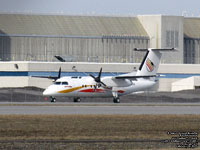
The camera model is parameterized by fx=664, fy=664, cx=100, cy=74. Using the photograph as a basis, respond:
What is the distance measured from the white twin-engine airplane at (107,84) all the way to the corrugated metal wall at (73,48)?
1337 inches

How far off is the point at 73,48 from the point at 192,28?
2773 centimetres

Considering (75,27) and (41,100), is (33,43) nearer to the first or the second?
(75,27)

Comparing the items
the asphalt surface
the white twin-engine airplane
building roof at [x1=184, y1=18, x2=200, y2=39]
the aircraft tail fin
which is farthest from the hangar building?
the asphalt surface

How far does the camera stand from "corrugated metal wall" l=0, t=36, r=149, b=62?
425ft

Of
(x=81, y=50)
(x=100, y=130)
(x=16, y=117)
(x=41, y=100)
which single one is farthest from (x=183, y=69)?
(x=100, y=130)

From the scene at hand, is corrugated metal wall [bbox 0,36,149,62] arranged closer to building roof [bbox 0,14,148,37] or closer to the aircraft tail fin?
building roof [bbox 0,14,148,37]

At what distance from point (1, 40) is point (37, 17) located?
9.73 meters

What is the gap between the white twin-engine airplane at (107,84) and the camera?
8500 cm

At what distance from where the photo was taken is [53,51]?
13225 centimetres

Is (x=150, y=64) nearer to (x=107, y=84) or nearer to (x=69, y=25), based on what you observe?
(x=107, y=84)

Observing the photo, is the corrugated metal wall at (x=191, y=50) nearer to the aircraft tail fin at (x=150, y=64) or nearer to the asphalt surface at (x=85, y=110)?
the aircraft tail fin at (x=150, y=64)

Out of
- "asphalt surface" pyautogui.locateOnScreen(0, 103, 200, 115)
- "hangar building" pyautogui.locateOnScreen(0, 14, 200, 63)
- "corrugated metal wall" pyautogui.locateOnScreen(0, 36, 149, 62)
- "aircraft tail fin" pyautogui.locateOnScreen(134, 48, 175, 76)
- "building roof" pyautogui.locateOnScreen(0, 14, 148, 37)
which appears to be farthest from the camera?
"building roof" pyautogui.locateOnScreen(0, 14, 148, 37)

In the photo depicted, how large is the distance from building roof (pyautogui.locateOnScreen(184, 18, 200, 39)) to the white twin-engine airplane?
48499 mm

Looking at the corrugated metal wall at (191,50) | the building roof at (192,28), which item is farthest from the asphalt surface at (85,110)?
the building roof at (192,28)
